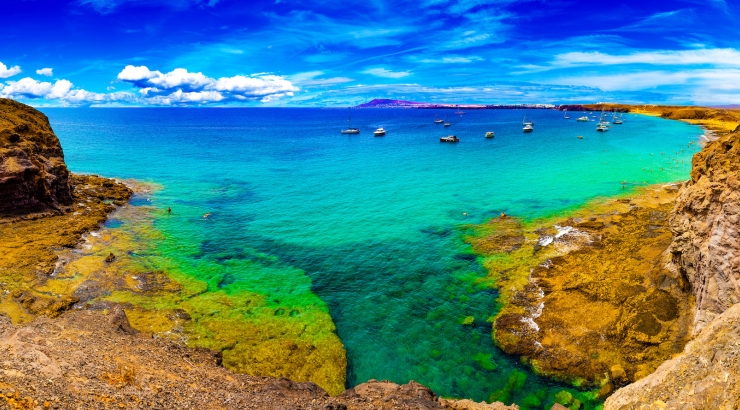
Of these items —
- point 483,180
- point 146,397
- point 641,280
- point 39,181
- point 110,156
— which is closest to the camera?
point 146,397

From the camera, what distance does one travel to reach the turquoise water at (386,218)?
22047 millimetres

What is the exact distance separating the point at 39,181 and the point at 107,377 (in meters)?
36.1

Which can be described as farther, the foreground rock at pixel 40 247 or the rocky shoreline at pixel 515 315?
the foreground rock at pixel 40 247

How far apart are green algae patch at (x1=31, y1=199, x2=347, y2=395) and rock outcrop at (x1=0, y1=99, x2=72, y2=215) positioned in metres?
9.51

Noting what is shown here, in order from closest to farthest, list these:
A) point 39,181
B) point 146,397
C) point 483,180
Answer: point 146,397, point 39,181, point 483,180

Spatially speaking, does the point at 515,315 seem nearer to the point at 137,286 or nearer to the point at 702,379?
the point at 702,379

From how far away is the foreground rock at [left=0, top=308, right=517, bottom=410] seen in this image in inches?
502

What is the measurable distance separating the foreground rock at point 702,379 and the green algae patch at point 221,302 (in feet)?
41.0

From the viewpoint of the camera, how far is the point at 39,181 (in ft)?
131

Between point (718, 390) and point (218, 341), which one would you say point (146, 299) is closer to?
point (218, 341)

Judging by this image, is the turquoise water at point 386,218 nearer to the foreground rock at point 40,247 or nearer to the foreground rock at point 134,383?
the foreground rock at point 134,383

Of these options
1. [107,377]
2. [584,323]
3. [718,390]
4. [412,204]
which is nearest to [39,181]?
[107,377]

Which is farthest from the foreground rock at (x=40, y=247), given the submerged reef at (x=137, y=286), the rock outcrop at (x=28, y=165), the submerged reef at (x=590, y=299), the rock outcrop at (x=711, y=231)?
the rock outcrop at (x=711, y=231)

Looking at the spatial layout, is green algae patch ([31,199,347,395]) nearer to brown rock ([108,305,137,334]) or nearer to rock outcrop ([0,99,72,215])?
brown rock ([108,305,137,334])
